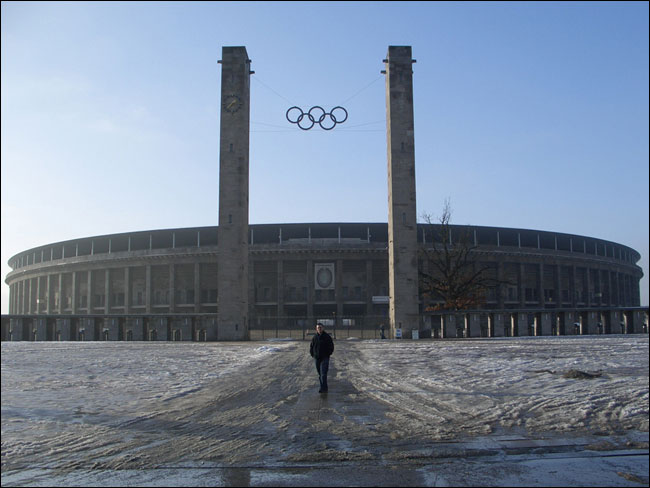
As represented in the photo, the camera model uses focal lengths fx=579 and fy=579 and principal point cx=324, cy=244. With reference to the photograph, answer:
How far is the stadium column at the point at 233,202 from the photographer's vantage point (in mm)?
38750

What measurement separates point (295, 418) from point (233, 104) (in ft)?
111

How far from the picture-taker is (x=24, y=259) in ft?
297

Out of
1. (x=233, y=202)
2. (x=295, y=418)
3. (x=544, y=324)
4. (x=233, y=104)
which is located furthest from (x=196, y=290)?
(x=295, y=418)

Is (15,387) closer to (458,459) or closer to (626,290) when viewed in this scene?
(458,459)

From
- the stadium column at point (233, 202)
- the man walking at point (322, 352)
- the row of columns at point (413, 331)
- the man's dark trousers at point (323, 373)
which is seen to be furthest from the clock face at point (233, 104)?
the man's dark trousers at point (323, 373)

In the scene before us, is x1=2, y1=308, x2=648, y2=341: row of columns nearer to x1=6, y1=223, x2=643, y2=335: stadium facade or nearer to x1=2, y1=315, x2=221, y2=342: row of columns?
x1=2, y1=315, x2=221, y2=342: row of columns

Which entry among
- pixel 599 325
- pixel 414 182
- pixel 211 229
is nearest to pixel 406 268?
Result: pixel 414 182

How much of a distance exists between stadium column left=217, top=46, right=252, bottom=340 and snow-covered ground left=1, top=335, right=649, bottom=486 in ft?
73.8

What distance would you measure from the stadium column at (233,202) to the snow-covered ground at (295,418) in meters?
22.5

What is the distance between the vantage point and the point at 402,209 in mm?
38688

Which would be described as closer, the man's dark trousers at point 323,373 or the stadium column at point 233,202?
the man's dark trousers at point 323,373

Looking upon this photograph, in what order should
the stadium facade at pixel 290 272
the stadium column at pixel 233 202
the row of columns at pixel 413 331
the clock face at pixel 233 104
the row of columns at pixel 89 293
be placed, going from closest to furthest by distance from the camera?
the row of columns at pixel 413 331
the stadium facade at pixel 290 272
the stadium column at pixel 233 202
the clock face at pixel 233 104
the row of columns at pixel 89 293

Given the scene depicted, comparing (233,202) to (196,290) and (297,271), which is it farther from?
(196,290)

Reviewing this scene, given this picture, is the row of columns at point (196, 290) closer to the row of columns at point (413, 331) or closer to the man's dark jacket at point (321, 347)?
the row of columns at point (413, 331)
